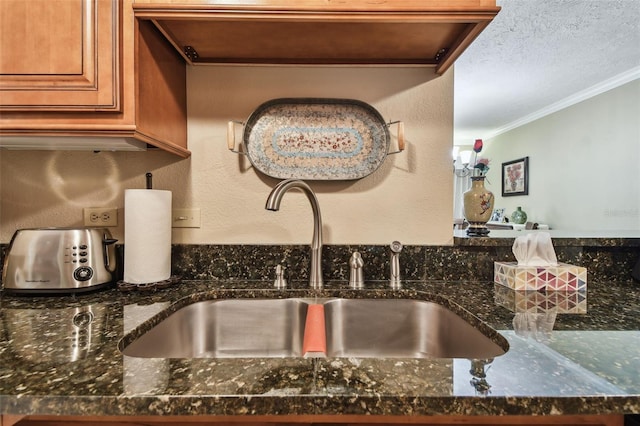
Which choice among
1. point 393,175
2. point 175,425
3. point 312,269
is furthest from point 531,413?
point 393,175

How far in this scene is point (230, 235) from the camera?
3.67ft

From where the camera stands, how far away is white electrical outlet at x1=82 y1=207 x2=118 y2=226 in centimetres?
110

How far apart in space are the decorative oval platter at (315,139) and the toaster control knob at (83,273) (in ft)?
1.97

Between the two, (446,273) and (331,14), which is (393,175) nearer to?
(446,273)

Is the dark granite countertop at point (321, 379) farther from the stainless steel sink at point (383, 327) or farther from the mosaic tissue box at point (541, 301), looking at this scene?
the stainless steel sink at point (383, 327)

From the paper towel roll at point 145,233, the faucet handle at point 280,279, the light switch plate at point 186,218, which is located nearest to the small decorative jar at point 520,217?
the faucet handle at point 280,279

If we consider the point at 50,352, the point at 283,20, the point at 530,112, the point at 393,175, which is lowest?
the point at 50,352

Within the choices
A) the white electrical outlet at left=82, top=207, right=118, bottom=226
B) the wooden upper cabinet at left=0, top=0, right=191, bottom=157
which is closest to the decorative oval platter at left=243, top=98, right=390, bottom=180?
the wooden upper cabinet at left=0, top=0, right=191, bottom=157

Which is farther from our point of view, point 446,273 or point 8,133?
point 446,273

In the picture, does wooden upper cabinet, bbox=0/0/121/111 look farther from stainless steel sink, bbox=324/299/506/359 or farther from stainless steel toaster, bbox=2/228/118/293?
stainless steel sink, bbox=324/299/506/359

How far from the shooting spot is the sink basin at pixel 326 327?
93cm

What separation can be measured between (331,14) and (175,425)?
0.95 meters

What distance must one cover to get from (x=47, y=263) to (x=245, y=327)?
61 centimetres

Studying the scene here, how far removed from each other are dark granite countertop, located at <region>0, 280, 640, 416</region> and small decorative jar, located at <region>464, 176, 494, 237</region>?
477mm
